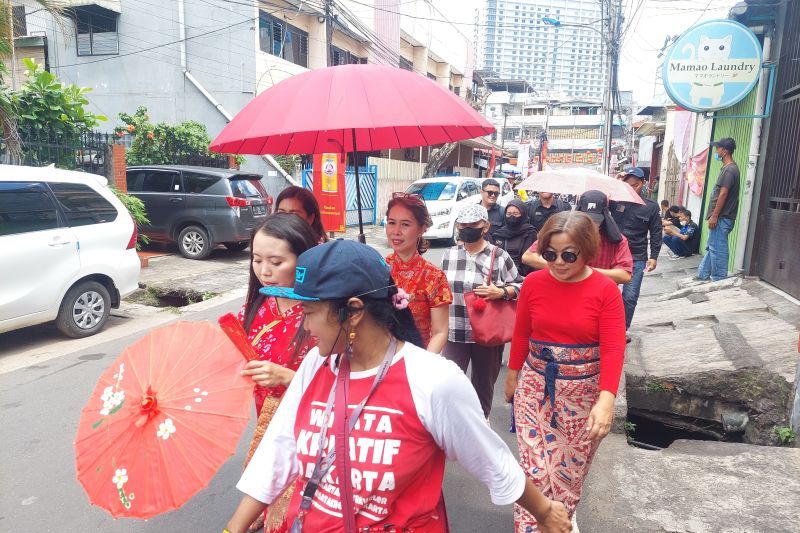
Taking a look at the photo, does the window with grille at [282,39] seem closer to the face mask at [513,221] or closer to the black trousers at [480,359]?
the face mask at [513,221]

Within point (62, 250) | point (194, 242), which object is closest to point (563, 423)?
point (62, 250)

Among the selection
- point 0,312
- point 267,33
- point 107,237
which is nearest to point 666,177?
point 267,33

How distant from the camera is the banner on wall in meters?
10.7

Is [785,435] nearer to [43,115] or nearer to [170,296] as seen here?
[170,296]

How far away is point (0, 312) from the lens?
17.1 feet

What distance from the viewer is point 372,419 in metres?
1.33

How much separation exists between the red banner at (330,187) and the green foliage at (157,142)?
2.59 metres

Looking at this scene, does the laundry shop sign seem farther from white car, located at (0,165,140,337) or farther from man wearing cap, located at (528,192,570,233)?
white car, located at (0,165,140,337)

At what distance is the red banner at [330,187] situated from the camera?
1342cm

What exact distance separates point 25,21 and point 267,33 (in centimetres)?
758

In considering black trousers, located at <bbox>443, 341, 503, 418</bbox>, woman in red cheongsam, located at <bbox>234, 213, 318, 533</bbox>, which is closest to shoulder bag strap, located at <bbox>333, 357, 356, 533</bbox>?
woman in red cheongsam, located at <bbox>234, 213, 318, 533</bbox>

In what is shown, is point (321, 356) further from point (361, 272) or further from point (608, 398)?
point (608, 398)

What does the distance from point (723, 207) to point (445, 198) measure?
26.5 ft

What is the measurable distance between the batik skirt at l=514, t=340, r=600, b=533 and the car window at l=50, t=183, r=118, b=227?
5455 millimetres
